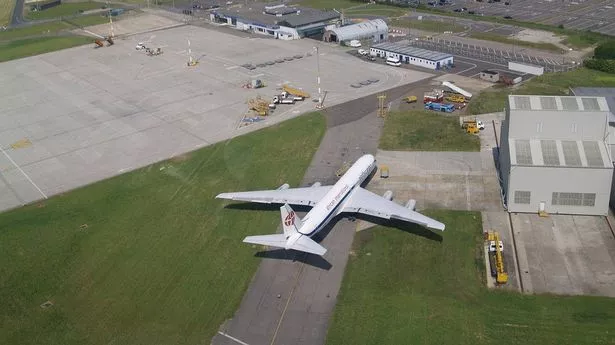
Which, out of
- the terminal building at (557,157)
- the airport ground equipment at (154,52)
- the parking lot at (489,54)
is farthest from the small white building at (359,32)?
the terminal building at (557,157)

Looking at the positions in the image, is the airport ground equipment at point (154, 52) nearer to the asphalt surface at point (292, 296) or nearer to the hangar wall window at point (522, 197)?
the asphalt surface at point (292, 296)

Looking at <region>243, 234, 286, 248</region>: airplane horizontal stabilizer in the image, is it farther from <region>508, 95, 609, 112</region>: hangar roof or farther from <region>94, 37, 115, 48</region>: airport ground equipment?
<region>94, 37, 115, 48</region>: airport ground equipment

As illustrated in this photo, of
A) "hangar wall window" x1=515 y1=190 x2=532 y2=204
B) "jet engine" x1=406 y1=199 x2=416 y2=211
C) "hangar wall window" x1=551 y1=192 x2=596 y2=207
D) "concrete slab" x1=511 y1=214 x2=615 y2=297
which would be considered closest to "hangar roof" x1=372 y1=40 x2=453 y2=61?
"hangar wall window" x1=515 y1=190 x2=532 y2=204

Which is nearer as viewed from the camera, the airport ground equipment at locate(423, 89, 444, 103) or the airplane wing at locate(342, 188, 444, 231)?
the airplane wing at locate(342, 188, 444, 231)

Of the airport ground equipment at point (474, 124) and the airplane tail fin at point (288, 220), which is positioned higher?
the airplane tail fin at point (288, 220)

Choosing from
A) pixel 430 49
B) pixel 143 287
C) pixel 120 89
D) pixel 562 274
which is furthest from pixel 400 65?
pixel 143 287

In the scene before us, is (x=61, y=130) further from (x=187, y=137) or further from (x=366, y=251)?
(x=366, y=251)

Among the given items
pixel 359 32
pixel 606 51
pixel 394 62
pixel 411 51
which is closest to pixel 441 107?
pixel 394 62
